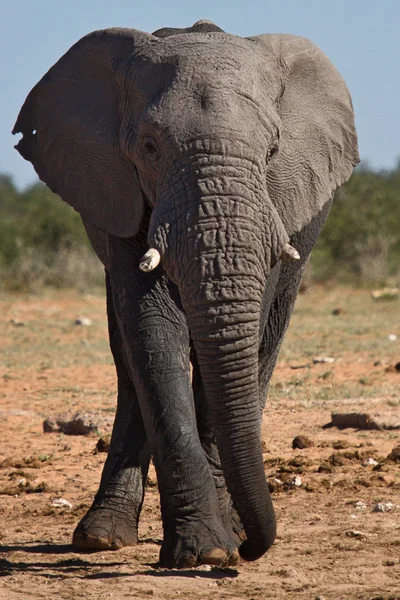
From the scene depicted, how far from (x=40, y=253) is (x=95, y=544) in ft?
63.2

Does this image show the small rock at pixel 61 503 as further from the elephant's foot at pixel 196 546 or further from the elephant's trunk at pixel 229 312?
the elephant's trunk at pixel 229 312

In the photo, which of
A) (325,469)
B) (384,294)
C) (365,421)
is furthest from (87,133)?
(384,294)

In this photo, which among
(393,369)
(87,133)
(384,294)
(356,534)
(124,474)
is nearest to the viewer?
(87,133)

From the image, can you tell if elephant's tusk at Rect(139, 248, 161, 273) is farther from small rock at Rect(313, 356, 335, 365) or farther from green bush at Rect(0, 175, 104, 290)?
green bush at Rect(0, 175, 104, 290)

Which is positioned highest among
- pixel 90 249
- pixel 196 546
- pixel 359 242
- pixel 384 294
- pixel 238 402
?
pixel 359 242

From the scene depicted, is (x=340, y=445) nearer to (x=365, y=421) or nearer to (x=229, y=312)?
(x=365, y=421)

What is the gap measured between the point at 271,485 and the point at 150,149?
269 cm

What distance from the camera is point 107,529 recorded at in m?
6.00

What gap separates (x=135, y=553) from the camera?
19.3 ft

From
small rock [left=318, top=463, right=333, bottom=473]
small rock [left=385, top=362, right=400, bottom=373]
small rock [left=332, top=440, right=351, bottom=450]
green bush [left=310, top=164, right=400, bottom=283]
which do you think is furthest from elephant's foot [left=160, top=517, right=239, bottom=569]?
green bush [left=310, top=164, right=400, bottom=283]

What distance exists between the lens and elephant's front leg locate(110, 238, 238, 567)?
5.30 m

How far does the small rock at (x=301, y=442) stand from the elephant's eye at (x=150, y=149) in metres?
3.58

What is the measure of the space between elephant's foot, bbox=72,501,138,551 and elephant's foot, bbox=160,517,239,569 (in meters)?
0.69

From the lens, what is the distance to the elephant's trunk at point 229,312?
4.81 meters
